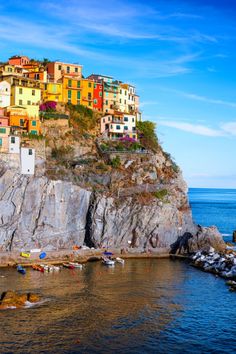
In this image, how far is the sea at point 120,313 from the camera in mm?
41156

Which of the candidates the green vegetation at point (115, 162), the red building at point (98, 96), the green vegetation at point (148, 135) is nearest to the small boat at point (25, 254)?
the green vegetation at point (115, 162)

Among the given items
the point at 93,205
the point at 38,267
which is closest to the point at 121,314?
the point at 38,267

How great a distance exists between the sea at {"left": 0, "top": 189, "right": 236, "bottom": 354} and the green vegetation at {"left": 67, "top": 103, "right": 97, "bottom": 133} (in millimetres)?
34219

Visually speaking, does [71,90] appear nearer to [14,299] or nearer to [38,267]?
[38,267]

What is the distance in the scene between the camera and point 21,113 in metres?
86.6

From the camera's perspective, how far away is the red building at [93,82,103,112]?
104 m

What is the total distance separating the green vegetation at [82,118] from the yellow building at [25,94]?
8068 mm

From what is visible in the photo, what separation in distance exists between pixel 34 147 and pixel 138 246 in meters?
25.8

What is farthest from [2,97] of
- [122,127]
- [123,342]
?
[123,342]

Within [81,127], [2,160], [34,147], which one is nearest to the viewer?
[2,160]

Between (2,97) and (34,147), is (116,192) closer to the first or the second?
(34,147)

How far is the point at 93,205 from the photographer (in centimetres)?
8369

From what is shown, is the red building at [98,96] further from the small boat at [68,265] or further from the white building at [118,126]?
the small boat at [68,265]

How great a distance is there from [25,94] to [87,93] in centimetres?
1607
